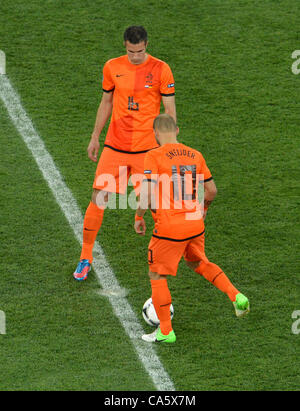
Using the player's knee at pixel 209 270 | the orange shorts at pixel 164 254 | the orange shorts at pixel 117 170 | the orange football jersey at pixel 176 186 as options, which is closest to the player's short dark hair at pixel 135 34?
the orange shorts at pixel 117 170

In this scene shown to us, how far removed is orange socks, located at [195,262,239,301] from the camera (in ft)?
26.8

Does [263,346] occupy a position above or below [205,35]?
below

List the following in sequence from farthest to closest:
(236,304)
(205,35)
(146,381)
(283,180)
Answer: (205,35), (283,180), (236,304), (146,381)

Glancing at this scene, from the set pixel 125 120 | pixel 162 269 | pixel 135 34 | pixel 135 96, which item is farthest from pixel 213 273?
pixel 135 34

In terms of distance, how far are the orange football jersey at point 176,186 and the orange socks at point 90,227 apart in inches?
43.5

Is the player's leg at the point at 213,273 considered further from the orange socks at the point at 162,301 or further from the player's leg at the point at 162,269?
the orange socks at the point at 162,301

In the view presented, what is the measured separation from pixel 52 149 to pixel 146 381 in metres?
4.16

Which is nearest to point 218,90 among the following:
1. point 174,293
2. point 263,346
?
point 174,293

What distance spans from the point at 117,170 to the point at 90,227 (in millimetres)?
569

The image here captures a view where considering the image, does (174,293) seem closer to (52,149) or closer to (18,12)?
(52,149)

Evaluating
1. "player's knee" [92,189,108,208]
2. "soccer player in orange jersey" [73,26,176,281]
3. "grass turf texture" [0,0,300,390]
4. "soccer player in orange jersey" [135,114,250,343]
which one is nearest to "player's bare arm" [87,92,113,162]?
"soccer player in orange jersey" [73,26,176,281]

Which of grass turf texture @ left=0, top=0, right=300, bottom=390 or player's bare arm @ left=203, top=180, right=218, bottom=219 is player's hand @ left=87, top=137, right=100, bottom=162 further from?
player's bare arm @ left=203, top=180, right=218, bottom=219

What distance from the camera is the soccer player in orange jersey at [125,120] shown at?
8922 millimetres

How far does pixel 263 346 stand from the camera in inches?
318
